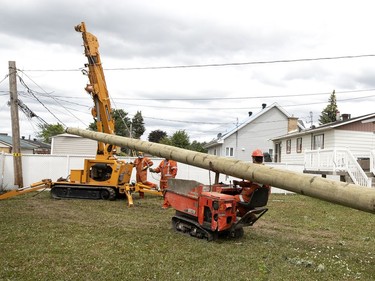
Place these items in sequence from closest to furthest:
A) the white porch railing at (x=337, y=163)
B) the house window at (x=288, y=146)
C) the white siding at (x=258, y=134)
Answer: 1. the white porch railing at (x=337, y=163)
2. the house window at (x=288, y=146)
3. the white siding at (x=258, y=134)

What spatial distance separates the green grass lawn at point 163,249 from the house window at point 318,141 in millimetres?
15233

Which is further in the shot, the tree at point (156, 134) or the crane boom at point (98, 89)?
the tree at point (156, 134)

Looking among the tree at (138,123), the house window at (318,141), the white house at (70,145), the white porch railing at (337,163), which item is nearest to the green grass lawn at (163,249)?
the white porch railing at (337,163)

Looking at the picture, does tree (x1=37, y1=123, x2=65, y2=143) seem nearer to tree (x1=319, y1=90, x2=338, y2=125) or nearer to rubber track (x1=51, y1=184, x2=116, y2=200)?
tree (x1=319, y1=90, x2=338, y2=125)

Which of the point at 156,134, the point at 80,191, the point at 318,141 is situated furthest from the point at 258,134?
the point at 156,134

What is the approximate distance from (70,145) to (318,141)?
67.5 feet

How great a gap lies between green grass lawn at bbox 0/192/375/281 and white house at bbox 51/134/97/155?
78.2ft

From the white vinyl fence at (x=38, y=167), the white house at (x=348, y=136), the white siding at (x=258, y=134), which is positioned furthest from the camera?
the white siding at (x=258, y=134)

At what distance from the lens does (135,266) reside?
5.93 meters

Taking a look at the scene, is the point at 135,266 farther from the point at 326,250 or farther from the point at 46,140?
the point at 46,140

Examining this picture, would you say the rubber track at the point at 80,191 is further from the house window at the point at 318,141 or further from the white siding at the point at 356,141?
the house window at the point at 318,141

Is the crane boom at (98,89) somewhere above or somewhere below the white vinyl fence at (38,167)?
above

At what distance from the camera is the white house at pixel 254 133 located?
40.7 meters

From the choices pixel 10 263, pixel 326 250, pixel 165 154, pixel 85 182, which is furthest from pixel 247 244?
pixel 85 182
